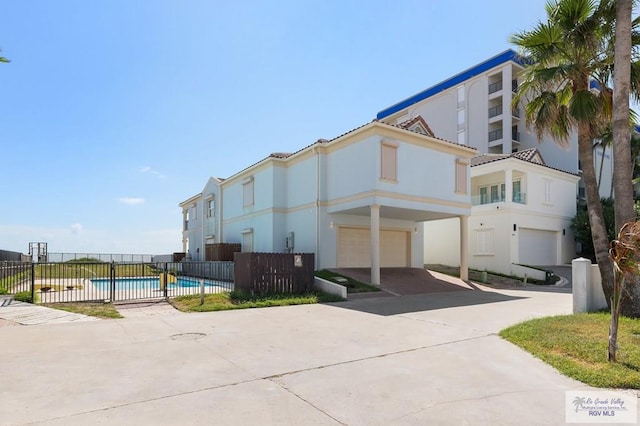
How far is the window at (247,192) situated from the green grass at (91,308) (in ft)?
42.1

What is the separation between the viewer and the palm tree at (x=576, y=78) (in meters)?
10.8

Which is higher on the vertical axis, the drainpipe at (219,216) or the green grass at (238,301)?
the drainpipe at (219,216)

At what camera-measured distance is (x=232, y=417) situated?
4.36 m

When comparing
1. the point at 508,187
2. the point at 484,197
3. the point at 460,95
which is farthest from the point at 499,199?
the point at 460,95

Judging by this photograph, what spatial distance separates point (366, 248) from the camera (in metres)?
21.8

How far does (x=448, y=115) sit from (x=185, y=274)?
105 ft

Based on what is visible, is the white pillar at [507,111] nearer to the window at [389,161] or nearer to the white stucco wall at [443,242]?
the white stucco wall at [443,242]

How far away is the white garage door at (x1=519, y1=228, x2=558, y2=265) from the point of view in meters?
26.7

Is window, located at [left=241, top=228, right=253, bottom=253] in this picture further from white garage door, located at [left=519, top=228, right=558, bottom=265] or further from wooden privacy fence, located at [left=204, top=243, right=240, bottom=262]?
white garage door, located at [left=519, top=228, right=558, bottom=265]

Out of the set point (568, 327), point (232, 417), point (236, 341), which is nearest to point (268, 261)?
point (236, 341)

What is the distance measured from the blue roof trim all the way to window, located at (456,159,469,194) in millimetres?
18144

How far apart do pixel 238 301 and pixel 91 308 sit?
13.9 feet

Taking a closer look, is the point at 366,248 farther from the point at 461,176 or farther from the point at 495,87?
the point at 495,87

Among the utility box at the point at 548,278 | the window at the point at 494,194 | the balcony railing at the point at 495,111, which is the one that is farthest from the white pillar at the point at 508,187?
the balcony railing at the point at 495,111
